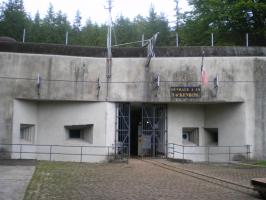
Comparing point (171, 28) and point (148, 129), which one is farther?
point (171, 28)

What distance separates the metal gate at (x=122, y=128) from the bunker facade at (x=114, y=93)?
0.15 ft

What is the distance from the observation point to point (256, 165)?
56.1ft

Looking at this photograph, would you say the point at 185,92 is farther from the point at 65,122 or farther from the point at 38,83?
the point at 38,83

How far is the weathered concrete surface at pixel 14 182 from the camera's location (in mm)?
9087

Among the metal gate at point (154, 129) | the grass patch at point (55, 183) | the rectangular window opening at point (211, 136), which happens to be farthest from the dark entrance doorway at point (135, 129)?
the grass patch at point (55, 183)

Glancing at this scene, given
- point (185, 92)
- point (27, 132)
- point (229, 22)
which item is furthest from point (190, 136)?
point (229, 22)

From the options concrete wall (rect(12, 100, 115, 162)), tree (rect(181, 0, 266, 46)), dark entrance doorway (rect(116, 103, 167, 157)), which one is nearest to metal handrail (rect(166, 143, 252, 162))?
dark entrance doorway (rect(116, 103, 167, 157))

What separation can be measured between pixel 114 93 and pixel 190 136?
4628 mm

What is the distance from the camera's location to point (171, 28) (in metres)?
44.3

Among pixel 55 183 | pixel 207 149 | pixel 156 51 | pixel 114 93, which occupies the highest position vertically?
pixel 156 51

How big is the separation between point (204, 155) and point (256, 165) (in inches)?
185

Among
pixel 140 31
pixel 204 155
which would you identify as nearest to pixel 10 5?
pixel 140 31

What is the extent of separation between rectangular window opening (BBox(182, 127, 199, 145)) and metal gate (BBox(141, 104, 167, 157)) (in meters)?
1.14

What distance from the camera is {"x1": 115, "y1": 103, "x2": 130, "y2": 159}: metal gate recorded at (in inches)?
806
